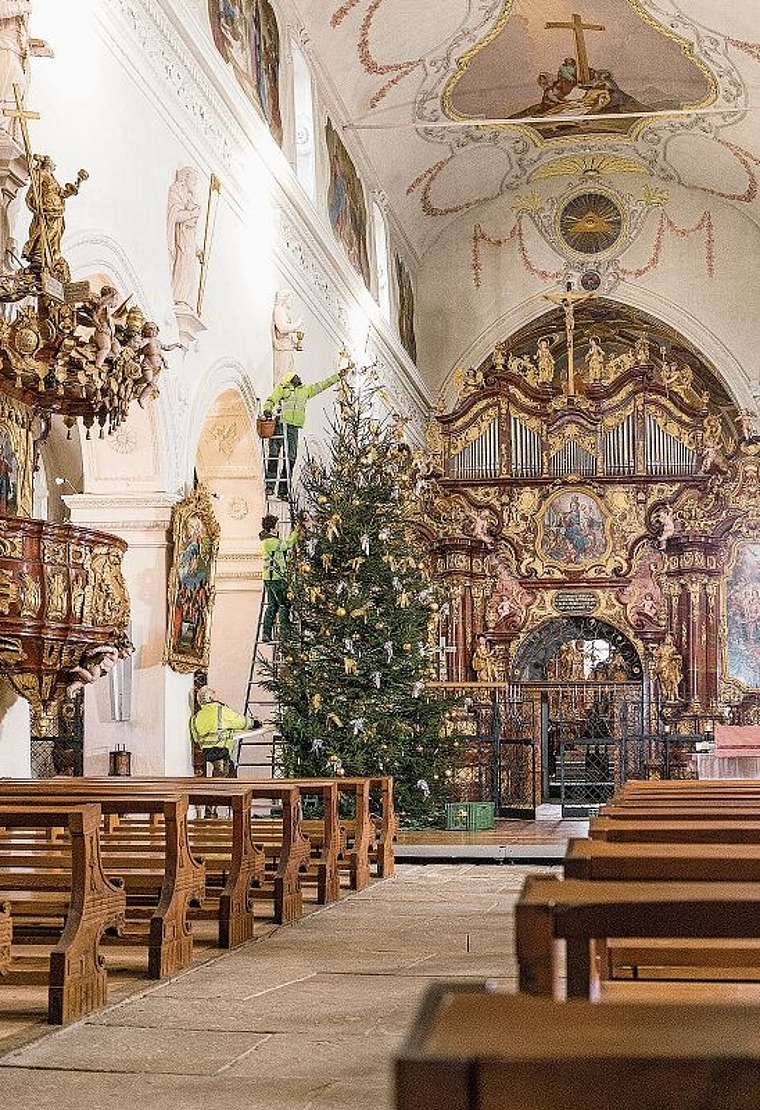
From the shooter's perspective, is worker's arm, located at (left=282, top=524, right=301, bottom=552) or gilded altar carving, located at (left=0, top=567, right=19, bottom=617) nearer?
gilded altar carving, located at (left=0, top=567, right=19, bottom=617)

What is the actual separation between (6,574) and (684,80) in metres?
15.9

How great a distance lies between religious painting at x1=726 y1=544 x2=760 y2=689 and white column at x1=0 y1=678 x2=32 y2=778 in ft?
53.8

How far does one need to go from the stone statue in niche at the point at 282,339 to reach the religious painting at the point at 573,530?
9.18 meters

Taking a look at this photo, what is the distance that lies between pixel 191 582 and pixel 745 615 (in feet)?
43.6

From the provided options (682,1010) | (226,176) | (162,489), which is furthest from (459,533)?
(682,1010)

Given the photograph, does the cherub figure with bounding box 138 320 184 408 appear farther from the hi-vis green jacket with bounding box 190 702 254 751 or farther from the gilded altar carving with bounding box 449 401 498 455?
the gilded altar carving with bounding box 449 401 498 455

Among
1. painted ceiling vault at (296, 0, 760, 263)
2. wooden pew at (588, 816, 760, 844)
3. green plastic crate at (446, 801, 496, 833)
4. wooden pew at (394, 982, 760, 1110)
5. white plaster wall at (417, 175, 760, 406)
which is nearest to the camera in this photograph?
wooden pew at (394, 982, 760, 1110)

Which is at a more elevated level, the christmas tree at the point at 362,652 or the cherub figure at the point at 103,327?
the cherub figure at the point at 103,327

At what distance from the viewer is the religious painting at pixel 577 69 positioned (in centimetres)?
2009

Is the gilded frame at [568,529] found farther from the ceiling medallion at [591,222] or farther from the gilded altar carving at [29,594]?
the gilded altar carving at [29,594]

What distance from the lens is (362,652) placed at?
1469 centimetres

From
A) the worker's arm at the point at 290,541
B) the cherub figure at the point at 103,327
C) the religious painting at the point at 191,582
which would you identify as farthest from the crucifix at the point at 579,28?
the cherub figure at the point at 103,327

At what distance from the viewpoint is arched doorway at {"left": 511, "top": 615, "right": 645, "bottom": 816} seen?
22.1 meters

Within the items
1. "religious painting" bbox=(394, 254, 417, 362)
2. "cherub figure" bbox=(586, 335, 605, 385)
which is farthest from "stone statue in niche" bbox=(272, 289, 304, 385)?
"cherub figure" bbox=(586, 335, 605, 385)
